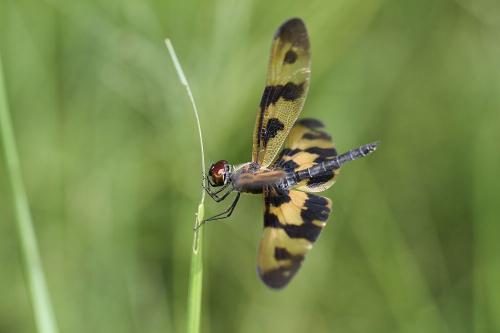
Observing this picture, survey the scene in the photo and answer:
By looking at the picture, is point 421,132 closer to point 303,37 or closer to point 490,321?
point 490,321

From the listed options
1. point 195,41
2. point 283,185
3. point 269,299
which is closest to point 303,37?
point 283,185

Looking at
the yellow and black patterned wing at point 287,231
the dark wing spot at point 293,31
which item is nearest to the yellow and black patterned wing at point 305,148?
the yellow and black patterned wing at point 287,231

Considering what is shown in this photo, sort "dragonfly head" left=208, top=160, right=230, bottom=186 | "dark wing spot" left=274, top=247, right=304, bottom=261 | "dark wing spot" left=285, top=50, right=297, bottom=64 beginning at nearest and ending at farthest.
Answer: "dark wing spot" left=274, top=247, right=304, bottom=261 → "dragonfly head" left=208, top=160, right=230, bottom=186 → "dark wing spot" left=285, top=50, right=297, bottom=64

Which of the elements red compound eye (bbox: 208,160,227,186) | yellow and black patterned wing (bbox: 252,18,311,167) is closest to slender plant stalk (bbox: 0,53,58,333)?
red compound eye (bbox: 208,160,227,186)

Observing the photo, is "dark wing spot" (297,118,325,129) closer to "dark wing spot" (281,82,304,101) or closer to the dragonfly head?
"dark wing spot" (281,82,304,101)

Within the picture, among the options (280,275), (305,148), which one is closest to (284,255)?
(280,275)

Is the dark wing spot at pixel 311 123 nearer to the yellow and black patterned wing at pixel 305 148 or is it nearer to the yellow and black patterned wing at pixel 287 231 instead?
the yellow and black patterned wing at pixel 305 148
